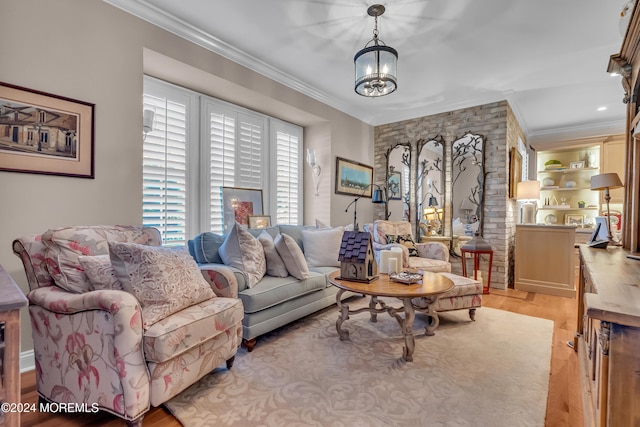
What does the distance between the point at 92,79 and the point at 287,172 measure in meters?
2.53

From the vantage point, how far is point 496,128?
4.10 m

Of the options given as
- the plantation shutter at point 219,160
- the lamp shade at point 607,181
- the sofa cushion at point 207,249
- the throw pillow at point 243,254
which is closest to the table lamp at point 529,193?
the lamp shade at point 607,181

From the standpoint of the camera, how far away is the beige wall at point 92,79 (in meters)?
1.89

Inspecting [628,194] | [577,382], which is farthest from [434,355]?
[628,194]

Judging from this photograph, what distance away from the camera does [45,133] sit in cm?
199

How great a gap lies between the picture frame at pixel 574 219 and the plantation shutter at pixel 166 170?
6.40 metres

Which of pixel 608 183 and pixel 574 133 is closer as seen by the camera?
pixel 608 183

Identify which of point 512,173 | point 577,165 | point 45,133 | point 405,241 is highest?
point 577,165

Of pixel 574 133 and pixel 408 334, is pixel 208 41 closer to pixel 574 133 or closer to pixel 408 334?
pixel 408 334

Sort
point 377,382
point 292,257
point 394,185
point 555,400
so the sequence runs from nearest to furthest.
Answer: point 555,400
point 377,382
point 292,257
point 394,185

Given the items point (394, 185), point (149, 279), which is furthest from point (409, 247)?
point (149, 279)

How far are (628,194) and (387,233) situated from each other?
2.32 meters

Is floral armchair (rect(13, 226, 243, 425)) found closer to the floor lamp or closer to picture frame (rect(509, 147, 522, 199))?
the floor lamp

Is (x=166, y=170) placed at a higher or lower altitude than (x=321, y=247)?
higher
